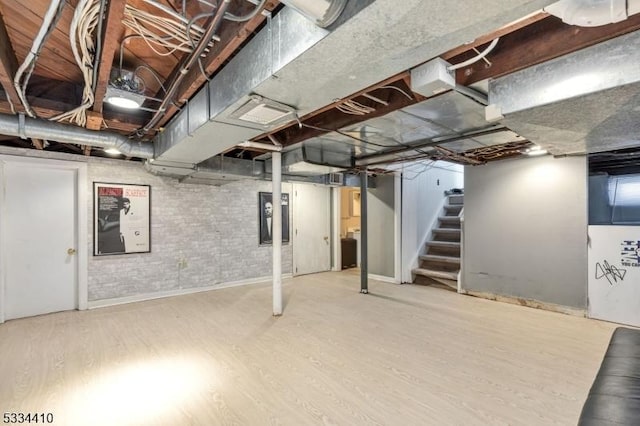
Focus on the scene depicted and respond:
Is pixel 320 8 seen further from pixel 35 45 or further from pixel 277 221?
pixel 277 221

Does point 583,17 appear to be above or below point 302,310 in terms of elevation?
above

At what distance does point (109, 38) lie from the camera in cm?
153

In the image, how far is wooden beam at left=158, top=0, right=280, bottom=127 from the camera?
57.4 inches

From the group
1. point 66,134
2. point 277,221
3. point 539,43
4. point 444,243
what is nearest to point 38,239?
point 66,134

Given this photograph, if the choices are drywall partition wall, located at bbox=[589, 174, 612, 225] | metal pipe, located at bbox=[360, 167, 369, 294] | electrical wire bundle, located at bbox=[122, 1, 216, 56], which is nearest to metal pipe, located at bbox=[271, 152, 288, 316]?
metal pipe, located at bbox=[360, 167, 369, 294]

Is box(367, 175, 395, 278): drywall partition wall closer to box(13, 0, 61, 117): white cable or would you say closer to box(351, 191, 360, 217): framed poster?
box(351, 191, 360, 217): framed poster

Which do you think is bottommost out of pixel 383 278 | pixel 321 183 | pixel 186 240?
pixel 383 278

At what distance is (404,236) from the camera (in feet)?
19.1

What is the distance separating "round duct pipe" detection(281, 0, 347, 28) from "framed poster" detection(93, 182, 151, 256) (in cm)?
458

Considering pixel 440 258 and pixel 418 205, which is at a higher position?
pixel 418 205

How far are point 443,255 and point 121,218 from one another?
19.0ft

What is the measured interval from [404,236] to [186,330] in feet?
13.6

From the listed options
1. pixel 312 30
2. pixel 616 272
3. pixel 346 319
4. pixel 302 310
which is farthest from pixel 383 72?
pixel 616 272

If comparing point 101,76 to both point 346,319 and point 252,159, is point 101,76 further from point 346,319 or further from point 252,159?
point 346,319
